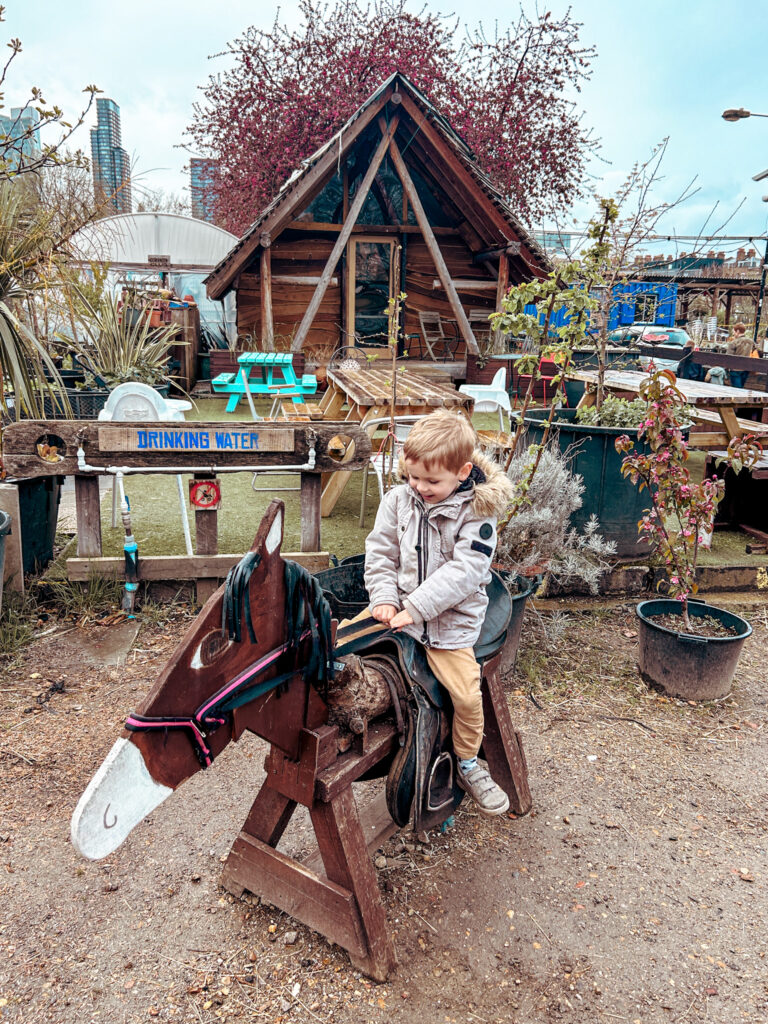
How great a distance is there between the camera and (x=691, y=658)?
11.6ft

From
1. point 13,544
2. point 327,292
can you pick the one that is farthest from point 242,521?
point 327,292

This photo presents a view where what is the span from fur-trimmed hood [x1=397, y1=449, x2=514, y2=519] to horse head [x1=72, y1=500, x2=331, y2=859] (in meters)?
0.71

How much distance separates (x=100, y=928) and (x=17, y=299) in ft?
11.2

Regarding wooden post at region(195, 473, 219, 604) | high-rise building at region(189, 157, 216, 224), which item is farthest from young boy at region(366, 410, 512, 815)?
high-rise building at region(189, 157, 216, 224)

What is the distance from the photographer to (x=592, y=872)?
97.1 inches

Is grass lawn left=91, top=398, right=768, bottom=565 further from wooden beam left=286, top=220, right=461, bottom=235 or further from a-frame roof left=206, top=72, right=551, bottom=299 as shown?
wooden beam left=286, top=220, right=461, bottom=235

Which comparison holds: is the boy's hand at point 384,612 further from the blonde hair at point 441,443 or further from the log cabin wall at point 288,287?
the log cabin wall at point 288,287

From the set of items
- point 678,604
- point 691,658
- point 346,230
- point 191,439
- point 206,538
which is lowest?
point 691,658

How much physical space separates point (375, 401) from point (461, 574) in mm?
2704

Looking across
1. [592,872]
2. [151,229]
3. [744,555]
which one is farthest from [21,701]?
[151,229]

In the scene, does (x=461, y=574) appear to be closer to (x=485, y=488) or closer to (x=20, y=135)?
(x=485, y=488)

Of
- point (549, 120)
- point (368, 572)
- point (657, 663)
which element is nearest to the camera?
point (368, 572)

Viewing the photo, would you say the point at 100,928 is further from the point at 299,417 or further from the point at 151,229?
the point at 151,229

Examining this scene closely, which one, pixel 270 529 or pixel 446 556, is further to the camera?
pixel 446 556
